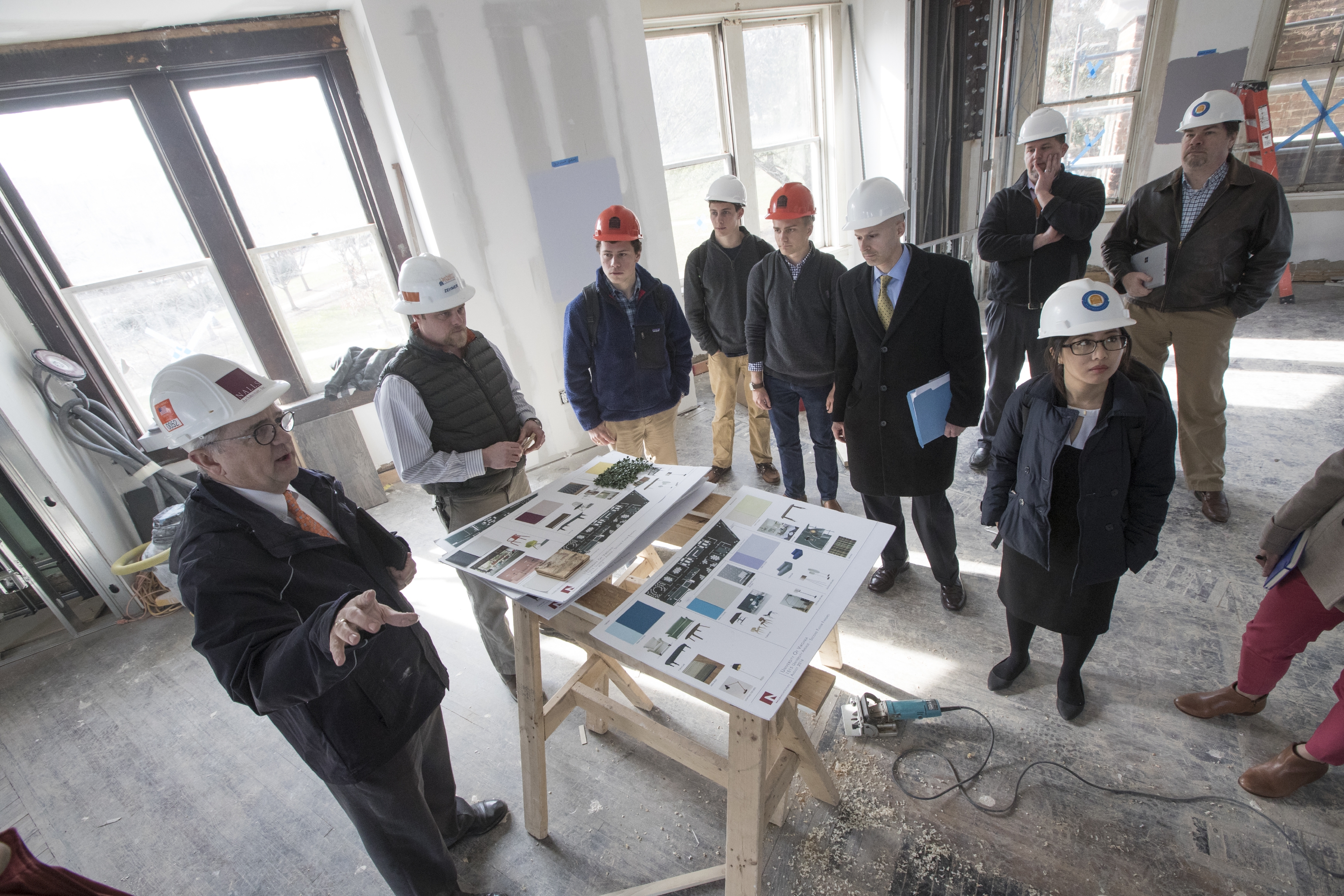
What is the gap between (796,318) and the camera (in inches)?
111

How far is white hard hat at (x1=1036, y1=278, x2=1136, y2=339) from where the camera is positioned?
1.63m

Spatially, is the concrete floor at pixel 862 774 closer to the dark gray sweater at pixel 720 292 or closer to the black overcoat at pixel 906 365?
the black overcoat at pixel 906 365

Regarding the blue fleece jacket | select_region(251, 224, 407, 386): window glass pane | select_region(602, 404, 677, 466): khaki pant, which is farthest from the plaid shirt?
select_region(251, 224, 407, 386): window glass pane

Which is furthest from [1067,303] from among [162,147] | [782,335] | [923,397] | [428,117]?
[162,147]

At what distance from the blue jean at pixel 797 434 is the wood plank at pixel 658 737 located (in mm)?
1726

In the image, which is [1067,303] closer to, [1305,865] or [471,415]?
[1305,865]

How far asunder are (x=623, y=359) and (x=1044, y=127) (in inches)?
93.6

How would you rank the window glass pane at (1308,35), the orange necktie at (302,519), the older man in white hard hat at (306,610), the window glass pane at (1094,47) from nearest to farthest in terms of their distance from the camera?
1. the older man in white hard hat at (306,610)
2. the orange necktie at (302,519)
3. the window glass pane at (1308,35)
4. the window glass pane at (1094,47)

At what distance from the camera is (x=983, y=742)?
2045mm

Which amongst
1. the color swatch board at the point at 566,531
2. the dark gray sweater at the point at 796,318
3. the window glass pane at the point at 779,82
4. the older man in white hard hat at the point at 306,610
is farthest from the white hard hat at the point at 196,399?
the window glass pane at the point at 779,82

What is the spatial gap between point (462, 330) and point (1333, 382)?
5309mm

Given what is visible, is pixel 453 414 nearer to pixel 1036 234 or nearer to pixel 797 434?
pixel 797 434

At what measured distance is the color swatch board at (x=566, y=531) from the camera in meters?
1.60

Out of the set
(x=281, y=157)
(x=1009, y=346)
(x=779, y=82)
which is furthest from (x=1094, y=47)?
(x=281, y=157)
